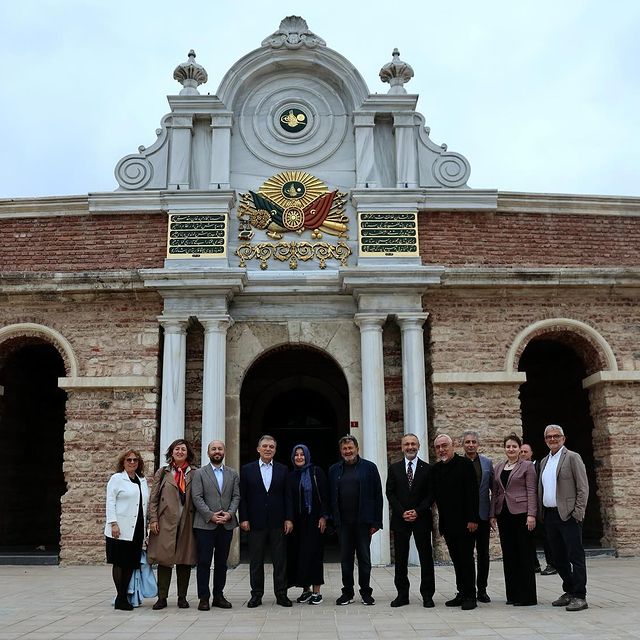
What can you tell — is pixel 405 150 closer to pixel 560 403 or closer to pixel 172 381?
pixel 172 381

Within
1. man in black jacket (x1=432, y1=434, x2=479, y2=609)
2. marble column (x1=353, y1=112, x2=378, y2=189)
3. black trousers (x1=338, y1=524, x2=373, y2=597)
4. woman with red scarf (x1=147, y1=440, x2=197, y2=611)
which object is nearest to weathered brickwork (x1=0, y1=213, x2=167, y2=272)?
marble column (x1=353, y1=112, x2=378, y2=189)

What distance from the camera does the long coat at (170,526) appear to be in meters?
7.21

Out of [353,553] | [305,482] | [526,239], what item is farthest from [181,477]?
[526,239]

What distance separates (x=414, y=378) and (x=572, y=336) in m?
2.84

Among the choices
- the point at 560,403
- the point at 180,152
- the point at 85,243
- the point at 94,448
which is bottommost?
the point at 94,448

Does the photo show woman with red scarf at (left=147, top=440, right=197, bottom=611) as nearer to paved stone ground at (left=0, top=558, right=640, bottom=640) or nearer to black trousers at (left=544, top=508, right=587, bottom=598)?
paved stone ground at (left=0, top=558, right=640, bottom=640)

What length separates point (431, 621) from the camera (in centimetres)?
629

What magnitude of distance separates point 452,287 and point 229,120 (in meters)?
4.77

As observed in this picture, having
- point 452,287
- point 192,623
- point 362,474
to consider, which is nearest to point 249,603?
point 192,623

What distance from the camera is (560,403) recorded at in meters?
15.3

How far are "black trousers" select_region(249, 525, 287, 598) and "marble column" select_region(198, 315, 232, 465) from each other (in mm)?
3900

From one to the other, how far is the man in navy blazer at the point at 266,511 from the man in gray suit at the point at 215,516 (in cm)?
14

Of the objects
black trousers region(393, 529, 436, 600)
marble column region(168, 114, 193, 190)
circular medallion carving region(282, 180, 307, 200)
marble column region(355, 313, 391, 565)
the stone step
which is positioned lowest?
the stone step

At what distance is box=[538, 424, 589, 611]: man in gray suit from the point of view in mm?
6938
